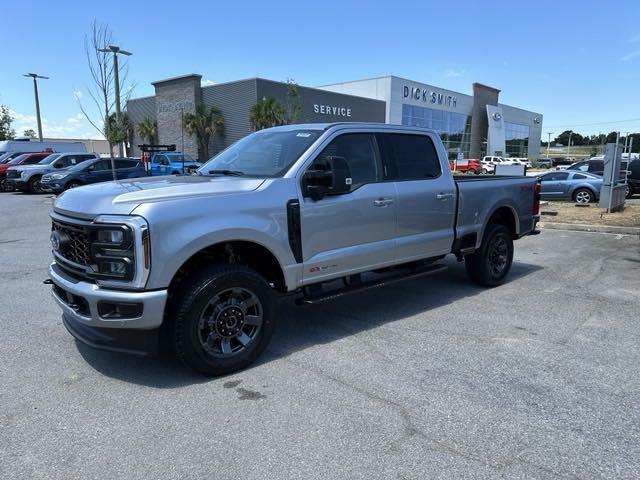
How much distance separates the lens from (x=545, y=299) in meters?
6.16

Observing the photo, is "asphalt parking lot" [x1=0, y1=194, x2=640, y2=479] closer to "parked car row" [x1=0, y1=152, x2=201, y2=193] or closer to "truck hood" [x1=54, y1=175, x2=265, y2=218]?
"truck hood" [x1=54, y1=175, x2=265, y2=218]

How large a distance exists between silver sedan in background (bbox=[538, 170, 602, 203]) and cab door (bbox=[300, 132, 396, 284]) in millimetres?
15772

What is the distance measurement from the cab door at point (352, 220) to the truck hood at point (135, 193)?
67 cm

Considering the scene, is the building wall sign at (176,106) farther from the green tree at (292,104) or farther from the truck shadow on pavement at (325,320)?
the truck shadow on pavement at (325,320)

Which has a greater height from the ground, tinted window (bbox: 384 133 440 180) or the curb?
tinted window (bbox: 384 133 440 180)

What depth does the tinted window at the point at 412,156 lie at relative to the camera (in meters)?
5.32

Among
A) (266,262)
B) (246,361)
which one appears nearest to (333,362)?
(246,361)

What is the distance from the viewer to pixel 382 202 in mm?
4988

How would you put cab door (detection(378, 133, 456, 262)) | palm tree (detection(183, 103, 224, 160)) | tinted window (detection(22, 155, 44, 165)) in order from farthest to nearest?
palm tree (detection(183, 103, 224, 160)), tinted window (detection(22, 155, 44, 165)), cab door (detection(378, 133, 456, 262))

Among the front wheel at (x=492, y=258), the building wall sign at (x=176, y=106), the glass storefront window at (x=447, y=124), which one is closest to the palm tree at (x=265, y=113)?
the building wall sign at (x=176, y=106)

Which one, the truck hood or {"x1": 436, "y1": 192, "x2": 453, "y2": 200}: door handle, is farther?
{"x1": 436, "y1": 192, "x2": 453, "y2": 200}: door handle

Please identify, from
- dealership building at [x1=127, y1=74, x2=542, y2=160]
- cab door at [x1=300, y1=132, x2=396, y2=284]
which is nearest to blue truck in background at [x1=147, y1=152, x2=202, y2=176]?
dealership building at [x1=127, y1=74, x2=542, y2=160]

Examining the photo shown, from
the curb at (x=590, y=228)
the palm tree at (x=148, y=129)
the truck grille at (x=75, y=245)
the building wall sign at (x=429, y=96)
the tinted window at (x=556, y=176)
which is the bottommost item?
the curb at (x=590, y=228)

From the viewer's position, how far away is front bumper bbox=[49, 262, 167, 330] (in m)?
3.46
